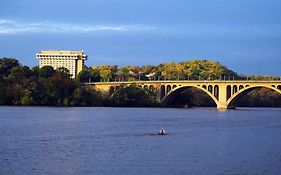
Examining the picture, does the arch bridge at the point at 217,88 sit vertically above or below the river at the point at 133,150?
above

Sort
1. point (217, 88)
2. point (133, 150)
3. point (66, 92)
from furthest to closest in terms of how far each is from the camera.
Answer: point (217, 88)
point (66, 92)
point (133, 150)

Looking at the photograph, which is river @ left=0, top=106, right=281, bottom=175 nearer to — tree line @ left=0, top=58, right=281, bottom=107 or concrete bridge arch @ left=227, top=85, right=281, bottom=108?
concrete bridge arch @ left=227, top=85, right=281, bottom=108

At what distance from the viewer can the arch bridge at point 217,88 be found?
11953 centimetres

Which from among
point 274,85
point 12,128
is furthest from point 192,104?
point 12,128

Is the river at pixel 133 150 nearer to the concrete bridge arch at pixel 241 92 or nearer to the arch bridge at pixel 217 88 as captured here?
the concrete bridge arch at pixel 241 92

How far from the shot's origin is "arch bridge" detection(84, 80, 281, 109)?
119531mm

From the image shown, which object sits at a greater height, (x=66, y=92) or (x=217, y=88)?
(x=217, y=88)

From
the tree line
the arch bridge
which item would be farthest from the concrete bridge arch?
the tree line

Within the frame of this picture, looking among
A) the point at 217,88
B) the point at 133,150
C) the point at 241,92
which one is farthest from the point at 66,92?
the point at 133,150

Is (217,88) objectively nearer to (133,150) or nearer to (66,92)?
(66,92)

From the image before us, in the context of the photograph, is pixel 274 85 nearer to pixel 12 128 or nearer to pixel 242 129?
pixel 242 129

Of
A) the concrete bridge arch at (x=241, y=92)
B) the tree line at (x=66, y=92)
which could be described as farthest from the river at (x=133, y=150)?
the tree line at (x=66, y=92)

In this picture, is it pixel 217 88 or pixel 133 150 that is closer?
pixel 133 150

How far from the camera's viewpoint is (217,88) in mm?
128000
